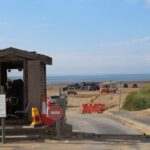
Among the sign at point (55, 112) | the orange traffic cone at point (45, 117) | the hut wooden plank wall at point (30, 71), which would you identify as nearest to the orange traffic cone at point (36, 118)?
the orange traffic cone at point (45, 117)

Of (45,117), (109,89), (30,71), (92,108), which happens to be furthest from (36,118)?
(109,89)

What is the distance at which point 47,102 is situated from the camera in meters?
19.8

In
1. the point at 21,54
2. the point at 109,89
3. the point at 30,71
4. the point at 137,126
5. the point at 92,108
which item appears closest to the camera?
the point at 21,54

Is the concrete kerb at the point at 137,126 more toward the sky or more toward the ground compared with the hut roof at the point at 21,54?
more toward the ground

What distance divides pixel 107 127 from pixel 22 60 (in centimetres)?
523

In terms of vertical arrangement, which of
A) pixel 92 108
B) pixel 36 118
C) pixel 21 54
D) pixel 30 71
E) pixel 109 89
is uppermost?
pixel 21 54

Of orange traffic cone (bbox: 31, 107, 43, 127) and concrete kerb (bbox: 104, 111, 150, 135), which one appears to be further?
concrete kerb (bbox: 104, 111, 150, 135)

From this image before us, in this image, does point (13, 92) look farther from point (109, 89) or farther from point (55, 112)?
point (109, 89)

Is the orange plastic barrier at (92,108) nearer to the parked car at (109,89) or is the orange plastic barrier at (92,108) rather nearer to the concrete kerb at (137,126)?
the concrete kerb at (137,126)

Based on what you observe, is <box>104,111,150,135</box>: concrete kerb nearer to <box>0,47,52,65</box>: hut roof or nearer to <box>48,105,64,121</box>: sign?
<box>48,105,64,121</box>: sign

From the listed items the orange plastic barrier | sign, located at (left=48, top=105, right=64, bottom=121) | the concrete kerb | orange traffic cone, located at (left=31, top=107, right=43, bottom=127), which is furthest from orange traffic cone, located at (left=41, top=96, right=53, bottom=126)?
the orange plastic barrier

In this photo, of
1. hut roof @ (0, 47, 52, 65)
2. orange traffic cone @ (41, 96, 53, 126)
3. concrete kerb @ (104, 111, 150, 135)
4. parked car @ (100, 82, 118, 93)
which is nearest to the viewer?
orange traffic cone @ (41, 96, 53, 126)

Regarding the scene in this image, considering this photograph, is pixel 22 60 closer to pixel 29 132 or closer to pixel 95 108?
pixel 29 132

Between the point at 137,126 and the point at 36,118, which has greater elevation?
the point at 36,118
